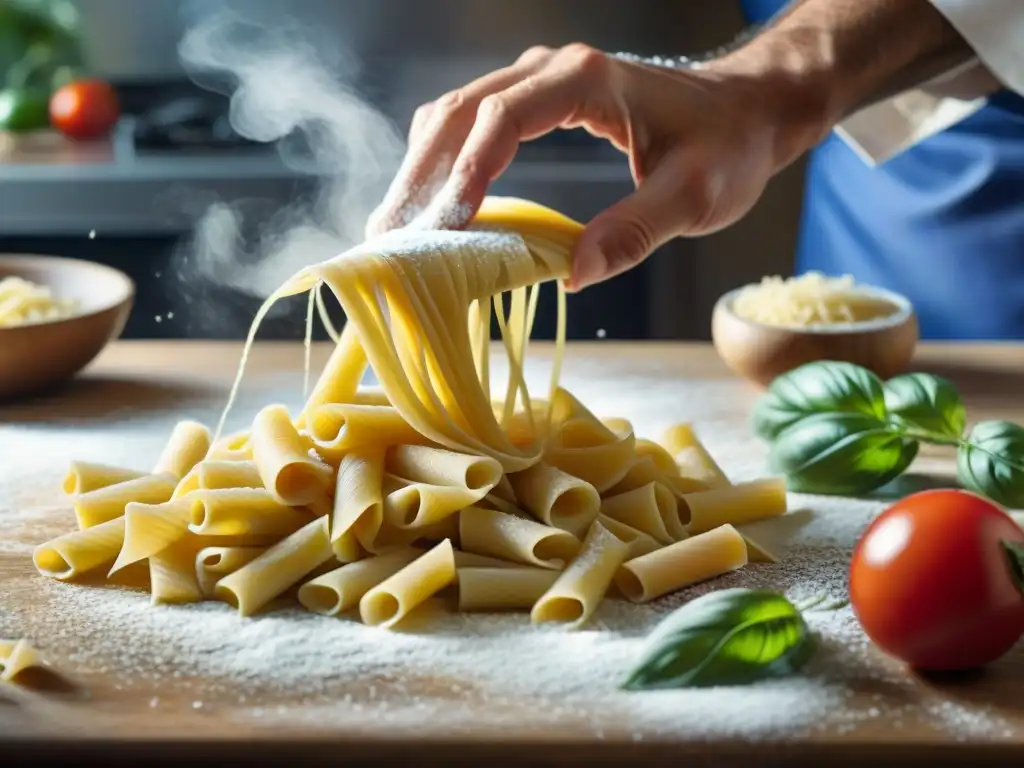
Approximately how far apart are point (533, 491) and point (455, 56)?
2662mm

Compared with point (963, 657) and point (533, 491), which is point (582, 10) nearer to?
point (533, 491)

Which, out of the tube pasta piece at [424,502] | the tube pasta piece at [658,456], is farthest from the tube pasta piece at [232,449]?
the tube pasta piece at [658,456]

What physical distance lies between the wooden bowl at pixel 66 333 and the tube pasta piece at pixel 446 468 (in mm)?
695

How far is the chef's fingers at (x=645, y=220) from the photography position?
5.24ft

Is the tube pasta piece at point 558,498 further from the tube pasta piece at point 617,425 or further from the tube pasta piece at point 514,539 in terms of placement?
the tube pasta piece at point 617,425

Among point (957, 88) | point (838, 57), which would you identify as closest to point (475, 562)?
point (838, 57)

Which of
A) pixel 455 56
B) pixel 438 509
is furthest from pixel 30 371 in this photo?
pixel 455 56

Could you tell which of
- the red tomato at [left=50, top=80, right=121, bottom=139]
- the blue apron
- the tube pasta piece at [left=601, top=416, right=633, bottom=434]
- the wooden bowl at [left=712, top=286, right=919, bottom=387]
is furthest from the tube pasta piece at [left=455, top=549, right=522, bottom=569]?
the red tomato at [left=50, top=80, right=121, bottom=139]

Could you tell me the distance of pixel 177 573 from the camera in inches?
54.9

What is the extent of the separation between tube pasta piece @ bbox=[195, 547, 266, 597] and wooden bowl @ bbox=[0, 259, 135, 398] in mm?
657

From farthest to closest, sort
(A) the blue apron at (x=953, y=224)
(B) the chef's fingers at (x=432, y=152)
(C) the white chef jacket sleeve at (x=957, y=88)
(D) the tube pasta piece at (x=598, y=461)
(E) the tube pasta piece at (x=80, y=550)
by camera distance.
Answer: (A) the blue apron at (x=953, y=224) < (C) the white chef jacket sleeve at (x=957, y=88) < (B) the chef's fingers at (x=432, y=152) < (D) the tube pasta piece at (x=598, y=461) < (E) the tube pasta piece at (x=80, y=550)

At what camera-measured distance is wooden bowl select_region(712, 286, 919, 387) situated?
1925 millimetres

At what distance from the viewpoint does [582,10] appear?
3.85 metres

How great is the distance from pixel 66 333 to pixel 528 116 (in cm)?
78
